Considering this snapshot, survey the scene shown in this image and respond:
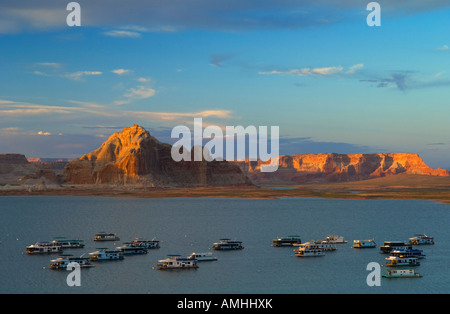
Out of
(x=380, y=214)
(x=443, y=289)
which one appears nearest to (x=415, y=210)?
(x=380, y=214)

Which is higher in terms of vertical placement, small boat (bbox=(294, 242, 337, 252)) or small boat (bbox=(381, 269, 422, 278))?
small boat (bbox=(294, 242, 337, 252))

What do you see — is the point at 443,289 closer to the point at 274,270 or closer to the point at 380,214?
the point at 274,270

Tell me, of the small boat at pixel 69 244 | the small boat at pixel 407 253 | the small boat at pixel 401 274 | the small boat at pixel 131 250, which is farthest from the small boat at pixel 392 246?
the small boat at pixel 69 244

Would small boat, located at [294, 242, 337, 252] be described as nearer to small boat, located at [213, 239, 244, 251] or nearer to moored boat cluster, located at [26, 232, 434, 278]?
moored boat cluster, located at [26, 232, 434, 278]

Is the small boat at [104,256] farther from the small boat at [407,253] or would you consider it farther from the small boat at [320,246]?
the small boat at [407,253]

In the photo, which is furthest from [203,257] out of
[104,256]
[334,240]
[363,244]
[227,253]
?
[363,244]

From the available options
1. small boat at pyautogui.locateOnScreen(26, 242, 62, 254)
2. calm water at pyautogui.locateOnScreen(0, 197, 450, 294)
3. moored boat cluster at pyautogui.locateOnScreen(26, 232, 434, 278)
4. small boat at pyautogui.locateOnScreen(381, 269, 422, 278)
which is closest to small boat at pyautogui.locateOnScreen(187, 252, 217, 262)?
moored boat cluster at pyautogui.locateOnScreen(26, 232, 434, 278)

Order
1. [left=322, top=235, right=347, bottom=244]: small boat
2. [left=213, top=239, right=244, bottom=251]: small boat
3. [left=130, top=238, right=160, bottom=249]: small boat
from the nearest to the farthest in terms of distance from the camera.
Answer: [left=213, top=239, right=244, bottom=251]: small boat < [left=130, top=238, right=160, bottom=249]: small boat < [left=322, top=235, right=347, bottom=244]: small boat
